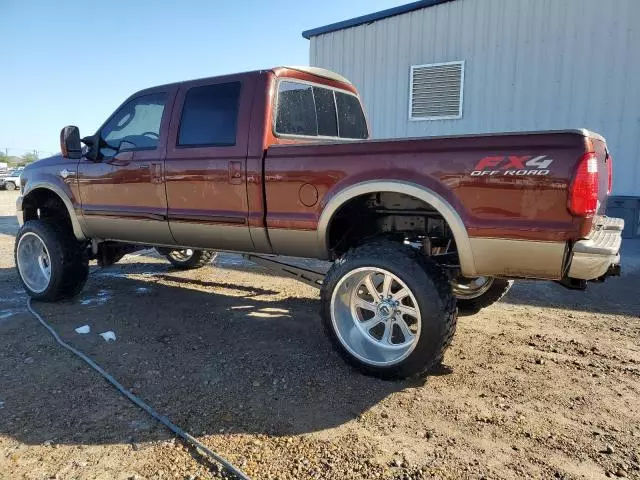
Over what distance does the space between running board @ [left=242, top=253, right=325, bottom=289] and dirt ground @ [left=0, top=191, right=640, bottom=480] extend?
48 centimetres

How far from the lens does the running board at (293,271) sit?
12.6 ft

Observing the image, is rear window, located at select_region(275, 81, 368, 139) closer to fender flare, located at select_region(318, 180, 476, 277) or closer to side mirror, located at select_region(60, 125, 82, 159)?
fender flare, located at select_region(318, 180, 476, 277)

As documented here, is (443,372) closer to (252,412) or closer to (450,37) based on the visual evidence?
(252,412)

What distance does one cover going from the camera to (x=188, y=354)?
360cm

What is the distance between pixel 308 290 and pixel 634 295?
356 cm

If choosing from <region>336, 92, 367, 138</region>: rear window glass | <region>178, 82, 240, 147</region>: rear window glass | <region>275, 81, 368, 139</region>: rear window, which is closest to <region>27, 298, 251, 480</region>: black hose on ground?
<region>178, 82, 240, 147</region>: rear window glass

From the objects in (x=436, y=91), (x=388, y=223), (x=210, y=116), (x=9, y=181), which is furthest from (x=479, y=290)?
(x=9, y=181)

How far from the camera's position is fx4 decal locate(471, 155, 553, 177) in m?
2.55

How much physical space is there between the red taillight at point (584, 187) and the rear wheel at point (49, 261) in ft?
14.6

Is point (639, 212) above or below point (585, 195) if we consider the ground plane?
below

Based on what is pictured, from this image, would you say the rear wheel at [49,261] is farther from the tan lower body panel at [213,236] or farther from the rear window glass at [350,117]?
the rear window glass at [350,117]

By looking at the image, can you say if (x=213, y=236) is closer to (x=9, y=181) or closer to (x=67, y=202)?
(x=67, y=202)

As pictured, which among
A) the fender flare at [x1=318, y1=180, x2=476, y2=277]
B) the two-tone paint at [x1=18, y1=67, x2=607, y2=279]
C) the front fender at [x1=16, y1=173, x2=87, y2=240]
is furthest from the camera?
the front fender at [x1=16, y1=173, x2=87, y2=240]

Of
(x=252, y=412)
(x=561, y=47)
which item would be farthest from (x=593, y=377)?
(x=561, y=47)
